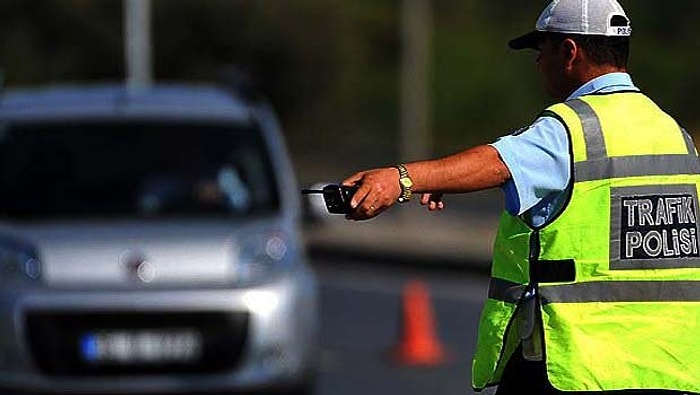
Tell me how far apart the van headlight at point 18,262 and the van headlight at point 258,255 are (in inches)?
34.4

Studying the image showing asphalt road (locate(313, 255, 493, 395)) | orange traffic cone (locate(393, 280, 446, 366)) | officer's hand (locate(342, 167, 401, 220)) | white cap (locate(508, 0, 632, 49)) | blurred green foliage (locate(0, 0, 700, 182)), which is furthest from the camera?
blurred green foliage (locate(0, 0, 700, 182))

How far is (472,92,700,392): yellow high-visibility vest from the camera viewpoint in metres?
4.48

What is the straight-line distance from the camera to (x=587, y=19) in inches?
179

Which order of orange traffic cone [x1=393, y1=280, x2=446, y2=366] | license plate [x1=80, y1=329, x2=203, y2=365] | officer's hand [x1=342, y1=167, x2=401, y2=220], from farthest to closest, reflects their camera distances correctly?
1. orange traffic cone [x1=393, y1=280, x2=446, y2=366]
2. license plate [x1=80, y1=329, x2=203, y2=365]
3. officer's hand [x1=342, y1=167, x2=401, y2=220]

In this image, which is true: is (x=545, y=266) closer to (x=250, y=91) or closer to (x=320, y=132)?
(x=250, y=91)

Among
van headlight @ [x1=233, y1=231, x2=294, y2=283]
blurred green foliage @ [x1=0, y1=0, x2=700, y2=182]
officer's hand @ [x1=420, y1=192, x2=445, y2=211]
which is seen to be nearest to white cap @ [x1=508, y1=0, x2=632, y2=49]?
officer's hand @ [x1=420, y1=192, x2=445, y2=211]

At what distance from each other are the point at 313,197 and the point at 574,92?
5.36 m

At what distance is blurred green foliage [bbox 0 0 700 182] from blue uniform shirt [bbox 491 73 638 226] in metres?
29.6

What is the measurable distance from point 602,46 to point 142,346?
462 centimetres

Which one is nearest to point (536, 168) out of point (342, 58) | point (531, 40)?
point (531, 40)

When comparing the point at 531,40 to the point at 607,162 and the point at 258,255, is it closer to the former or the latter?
the point at 607,162

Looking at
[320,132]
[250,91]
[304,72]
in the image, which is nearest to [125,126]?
[250,91]

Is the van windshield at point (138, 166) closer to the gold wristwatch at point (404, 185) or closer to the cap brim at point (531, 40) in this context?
the cap brim at point (531, 40)

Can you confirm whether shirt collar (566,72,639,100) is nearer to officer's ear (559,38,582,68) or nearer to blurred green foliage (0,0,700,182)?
officer's ear (559,38,582,68)
